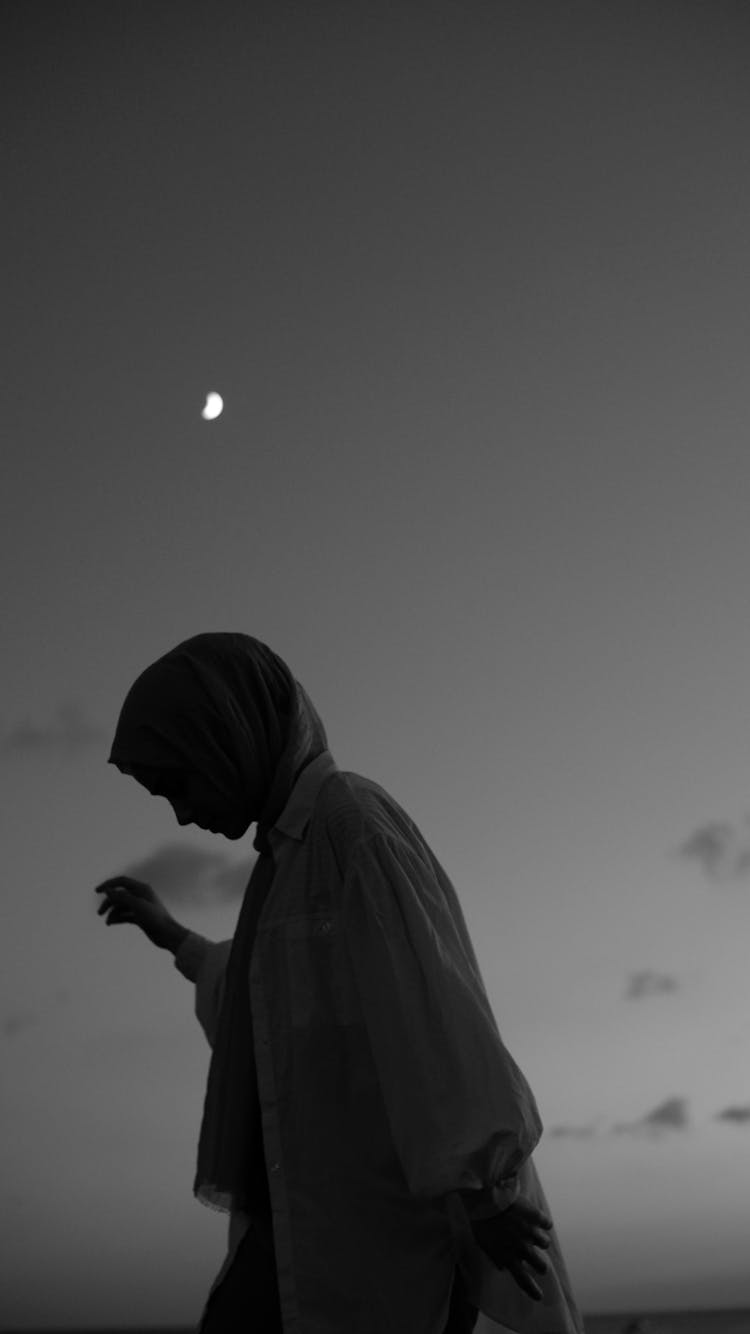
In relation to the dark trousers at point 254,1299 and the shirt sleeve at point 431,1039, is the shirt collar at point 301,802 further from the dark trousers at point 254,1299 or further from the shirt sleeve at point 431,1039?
the dark trousers at point 254,1299

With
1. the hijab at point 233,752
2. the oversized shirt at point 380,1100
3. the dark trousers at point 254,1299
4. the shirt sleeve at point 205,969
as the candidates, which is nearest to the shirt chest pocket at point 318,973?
the oversized shirt at point 380,1100

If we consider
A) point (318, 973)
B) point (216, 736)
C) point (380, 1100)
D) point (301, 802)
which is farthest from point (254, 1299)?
point (216, 736)

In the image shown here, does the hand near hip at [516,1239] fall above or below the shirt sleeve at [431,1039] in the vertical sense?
below

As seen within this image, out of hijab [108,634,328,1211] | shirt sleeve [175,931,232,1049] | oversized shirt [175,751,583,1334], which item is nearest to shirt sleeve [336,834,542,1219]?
oversized shirt [175,751,583,1334]

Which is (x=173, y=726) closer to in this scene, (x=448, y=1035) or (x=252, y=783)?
(x=252, y=783)

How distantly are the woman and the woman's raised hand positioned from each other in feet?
2.00

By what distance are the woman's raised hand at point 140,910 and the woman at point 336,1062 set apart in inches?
24.1

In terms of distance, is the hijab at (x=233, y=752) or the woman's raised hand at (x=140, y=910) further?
the woman's raised hand at (x=140, y=910)

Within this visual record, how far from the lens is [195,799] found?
2.38 meters

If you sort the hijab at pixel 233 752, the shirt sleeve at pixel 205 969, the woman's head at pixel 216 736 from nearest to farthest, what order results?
the hijab at pixel 233 752, the woman's head at pixel 216 736, the shirt sleeve at pixel 205 969

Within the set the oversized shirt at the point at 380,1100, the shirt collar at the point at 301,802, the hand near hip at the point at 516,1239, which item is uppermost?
the shirt collar at the point at 301,802

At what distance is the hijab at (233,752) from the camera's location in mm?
2230

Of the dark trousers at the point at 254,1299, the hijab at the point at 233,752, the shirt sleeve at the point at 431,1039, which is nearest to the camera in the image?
the shirt sleeve at the point at 431,1039

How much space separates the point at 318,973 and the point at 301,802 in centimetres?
29
